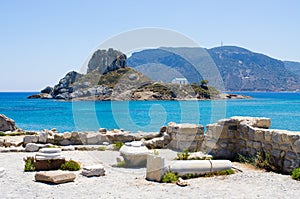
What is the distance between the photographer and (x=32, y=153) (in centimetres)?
1315

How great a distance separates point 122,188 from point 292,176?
4.18 m

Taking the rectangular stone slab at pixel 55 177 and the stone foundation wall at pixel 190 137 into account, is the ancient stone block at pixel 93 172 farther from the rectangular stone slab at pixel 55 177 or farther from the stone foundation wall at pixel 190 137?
the stone foundation wall at pixel 190 137

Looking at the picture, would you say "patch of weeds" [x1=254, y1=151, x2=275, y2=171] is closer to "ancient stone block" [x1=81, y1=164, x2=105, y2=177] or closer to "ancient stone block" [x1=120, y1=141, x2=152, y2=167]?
"ancient stone block" [x1=120, y1=141, x2=152, y2=167]

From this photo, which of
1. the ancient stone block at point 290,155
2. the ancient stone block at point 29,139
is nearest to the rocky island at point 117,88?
the ancient stone block at point 29,139

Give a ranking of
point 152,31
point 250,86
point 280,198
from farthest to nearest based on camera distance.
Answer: point 250,86, point 152,31, point 280,198

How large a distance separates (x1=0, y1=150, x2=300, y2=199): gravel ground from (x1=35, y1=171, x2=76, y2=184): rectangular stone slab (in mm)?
167

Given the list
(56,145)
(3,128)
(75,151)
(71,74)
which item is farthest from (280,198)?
(71,74)

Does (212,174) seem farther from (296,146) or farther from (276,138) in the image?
(296,146)

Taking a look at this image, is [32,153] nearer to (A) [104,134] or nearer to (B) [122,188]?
(A) [104,134]

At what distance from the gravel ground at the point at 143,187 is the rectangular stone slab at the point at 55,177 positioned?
0.17 m

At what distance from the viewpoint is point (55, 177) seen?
350 inches

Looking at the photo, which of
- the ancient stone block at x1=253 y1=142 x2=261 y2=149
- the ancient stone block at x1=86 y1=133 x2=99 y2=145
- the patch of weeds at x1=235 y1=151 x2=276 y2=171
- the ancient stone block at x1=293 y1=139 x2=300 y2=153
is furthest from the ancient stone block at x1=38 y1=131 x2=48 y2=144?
the ancient stone block at x1=293 y1=139 x2=300 y2=153

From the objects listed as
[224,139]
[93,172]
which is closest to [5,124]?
[93,172]

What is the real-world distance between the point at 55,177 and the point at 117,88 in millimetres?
48417
